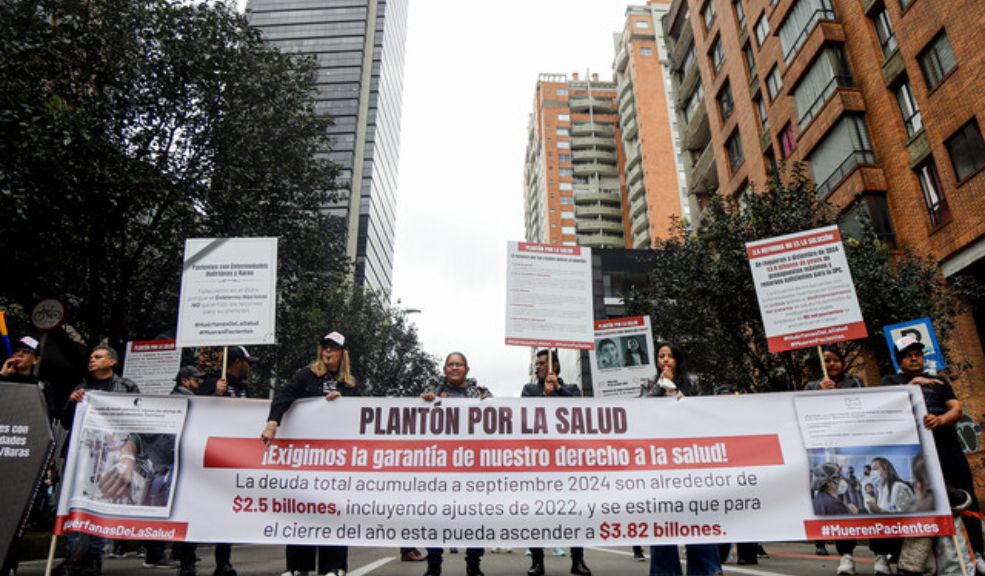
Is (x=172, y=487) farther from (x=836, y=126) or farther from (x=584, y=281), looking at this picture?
(x=836, y=126)

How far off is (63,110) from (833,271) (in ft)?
40.6

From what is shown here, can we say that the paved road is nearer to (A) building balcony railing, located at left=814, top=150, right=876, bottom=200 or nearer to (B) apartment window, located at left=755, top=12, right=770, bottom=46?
(A) building balcony railing, located at left=814, top=150, right=876, bottom=200

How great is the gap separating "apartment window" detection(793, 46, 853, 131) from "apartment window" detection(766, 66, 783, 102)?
1.90 metres

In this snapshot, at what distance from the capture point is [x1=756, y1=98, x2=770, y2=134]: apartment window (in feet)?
86.1

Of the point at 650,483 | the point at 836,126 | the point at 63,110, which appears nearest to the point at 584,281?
the point at 650,483

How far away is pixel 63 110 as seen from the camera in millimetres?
11141

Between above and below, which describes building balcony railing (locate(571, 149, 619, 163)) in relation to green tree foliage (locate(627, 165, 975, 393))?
above

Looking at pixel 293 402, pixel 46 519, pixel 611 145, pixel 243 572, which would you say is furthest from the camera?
pixel 611 145

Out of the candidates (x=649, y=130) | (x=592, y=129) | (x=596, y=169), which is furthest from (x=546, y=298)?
(x=592, y=129)

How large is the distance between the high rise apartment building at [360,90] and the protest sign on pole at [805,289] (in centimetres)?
6461

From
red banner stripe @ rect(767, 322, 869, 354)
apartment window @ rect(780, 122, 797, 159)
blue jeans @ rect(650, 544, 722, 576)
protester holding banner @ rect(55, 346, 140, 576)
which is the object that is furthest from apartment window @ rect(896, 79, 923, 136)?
protester holding banner @ rect(55, 346, 140, 576)

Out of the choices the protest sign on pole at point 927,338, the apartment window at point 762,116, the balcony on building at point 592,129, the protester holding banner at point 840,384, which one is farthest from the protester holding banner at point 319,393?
the balcony on building at point 592,129

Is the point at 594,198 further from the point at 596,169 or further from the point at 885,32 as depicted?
the point at 885,32

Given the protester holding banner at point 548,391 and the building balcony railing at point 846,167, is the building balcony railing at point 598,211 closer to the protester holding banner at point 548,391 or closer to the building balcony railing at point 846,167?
the building balcony railing at point 846,167
